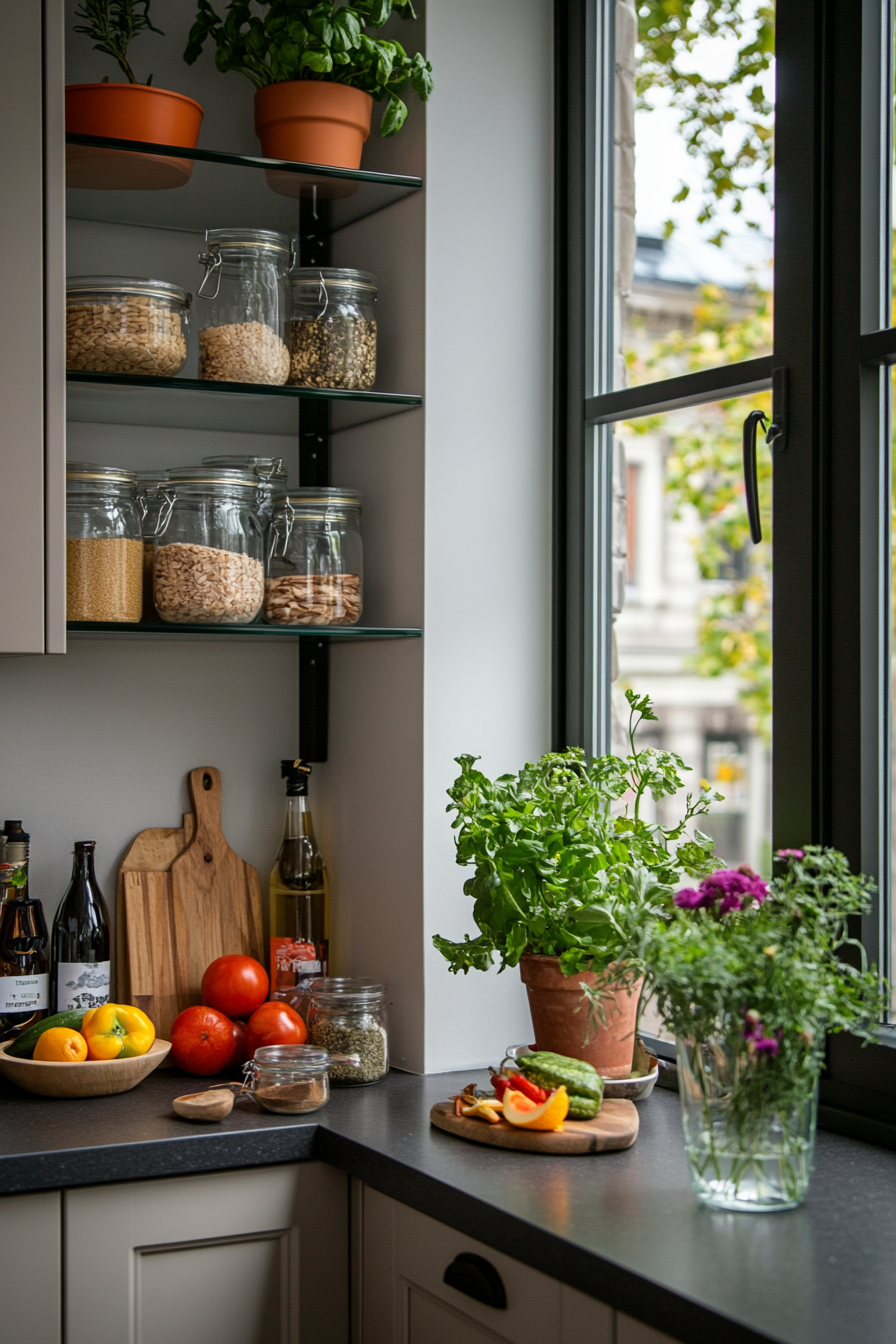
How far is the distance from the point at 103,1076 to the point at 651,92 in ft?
6.52

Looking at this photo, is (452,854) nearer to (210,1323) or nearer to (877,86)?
(210,1323)

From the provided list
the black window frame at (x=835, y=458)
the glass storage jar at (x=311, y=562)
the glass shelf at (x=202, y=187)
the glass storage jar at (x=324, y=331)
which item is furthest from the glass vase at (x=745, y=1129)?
the glass shelf at (x=202, y=187)

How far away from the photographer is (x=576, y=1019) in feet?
A: 5.83

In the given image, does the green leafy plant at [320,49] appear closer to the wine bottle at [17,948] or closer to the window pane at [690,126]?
the window pane at [690,126]

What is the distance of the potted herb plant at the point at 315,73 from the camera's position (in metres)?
1.93

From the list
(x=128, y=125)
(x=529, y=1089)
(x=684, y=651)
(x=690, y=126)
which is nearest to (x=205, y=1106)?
(x=529, y=1089)

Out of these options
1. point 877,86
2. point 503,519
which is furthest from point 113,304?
point 877,86

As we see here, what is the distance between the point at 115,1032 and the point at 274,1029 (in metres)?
0.22

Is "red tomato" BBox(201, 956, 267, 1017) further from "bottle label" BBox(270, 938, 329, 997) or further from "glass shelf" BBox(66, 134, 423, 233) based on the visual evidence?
"glass shelf" BBox(66, 134, 423, 233)

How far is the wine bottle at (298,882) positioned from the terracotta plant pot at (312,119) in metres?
0.93

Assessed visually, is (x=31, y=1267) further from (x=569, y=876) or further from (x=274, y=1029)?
(x=569, y=876)

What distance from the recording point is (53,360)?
176 cm

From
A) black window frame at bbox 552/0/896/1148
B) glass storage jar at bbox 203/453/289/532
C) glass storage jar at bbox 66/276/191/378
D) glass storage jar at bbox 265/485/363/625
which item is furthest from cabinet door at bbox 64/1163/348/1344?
glass storage jar at bbox 66/276/191/378

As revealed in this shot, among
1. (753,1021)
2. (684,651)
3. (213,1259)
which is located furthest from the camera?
(684,651)
